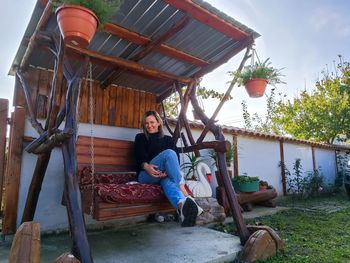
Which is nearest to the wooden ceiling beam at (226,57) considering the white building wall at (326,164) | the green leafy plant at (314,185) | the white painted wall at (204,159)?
the white painted wall at (204,159)

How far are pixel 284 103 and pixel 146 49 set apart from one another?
12.9 m

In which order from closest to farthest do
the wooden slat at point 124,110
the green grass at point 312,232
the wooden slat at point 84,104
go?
1. the green grass at point 312,232
2. the wooden slat at point 84,104
3. the wooden slat at point 124,110

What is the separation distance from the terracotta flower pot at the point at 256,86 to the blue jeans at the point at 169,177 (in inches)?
54.4

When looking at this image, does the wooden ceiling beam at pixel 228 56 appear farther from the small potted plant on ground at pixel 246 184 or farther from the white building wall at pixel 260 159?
the white building wall at pixel 260 159

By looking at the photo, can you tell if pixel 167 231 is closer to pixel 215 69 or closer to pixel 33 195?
pixel 33 195

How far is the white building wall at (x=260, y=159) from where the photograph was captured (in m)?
6.68

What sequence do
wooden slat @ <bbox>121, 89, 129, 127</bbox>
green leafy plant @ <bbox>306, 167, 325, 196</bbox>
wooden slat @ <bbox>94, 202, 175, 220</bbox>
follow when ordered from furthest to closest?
A: green leafy plant @ <bbox>306, 167, 325, 196</bbox> < wooden slat @ <bbox>121, 89, 129, 127</bbox> < wooden slat @ <bbox>94, 202, 175, 220</bbox>

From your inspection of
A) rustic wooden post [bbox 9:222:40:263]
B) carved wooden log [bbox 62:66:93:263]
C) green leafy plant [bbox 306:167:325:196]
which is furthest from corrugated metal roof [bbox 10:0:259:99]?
green leafy plant [bbox 306:167:325:196]

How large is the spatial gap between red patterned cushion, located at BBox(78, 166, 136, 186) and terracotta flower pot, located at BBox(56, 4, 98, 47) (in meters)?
1.78

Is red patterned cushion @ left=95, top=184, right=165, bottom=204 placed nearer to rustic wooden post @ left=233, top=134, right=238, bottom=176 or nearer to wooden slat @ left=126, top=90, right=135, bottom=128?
wooden slat @ left=126, top=90, right=135, bottom=128

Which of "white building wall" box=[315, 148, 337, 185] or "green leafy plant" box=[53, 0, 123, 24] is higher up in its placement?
"green leafy plant" box=[53, 0, 123, 24]

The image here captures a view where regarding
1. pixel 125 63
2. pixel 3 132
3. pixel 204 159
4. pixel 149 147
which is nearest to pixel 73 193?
pixel 149 147

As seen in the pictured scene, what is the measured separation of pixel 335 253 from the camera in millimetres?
2891

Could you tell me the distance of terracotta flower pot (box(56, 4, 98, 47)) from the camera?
1956mm
